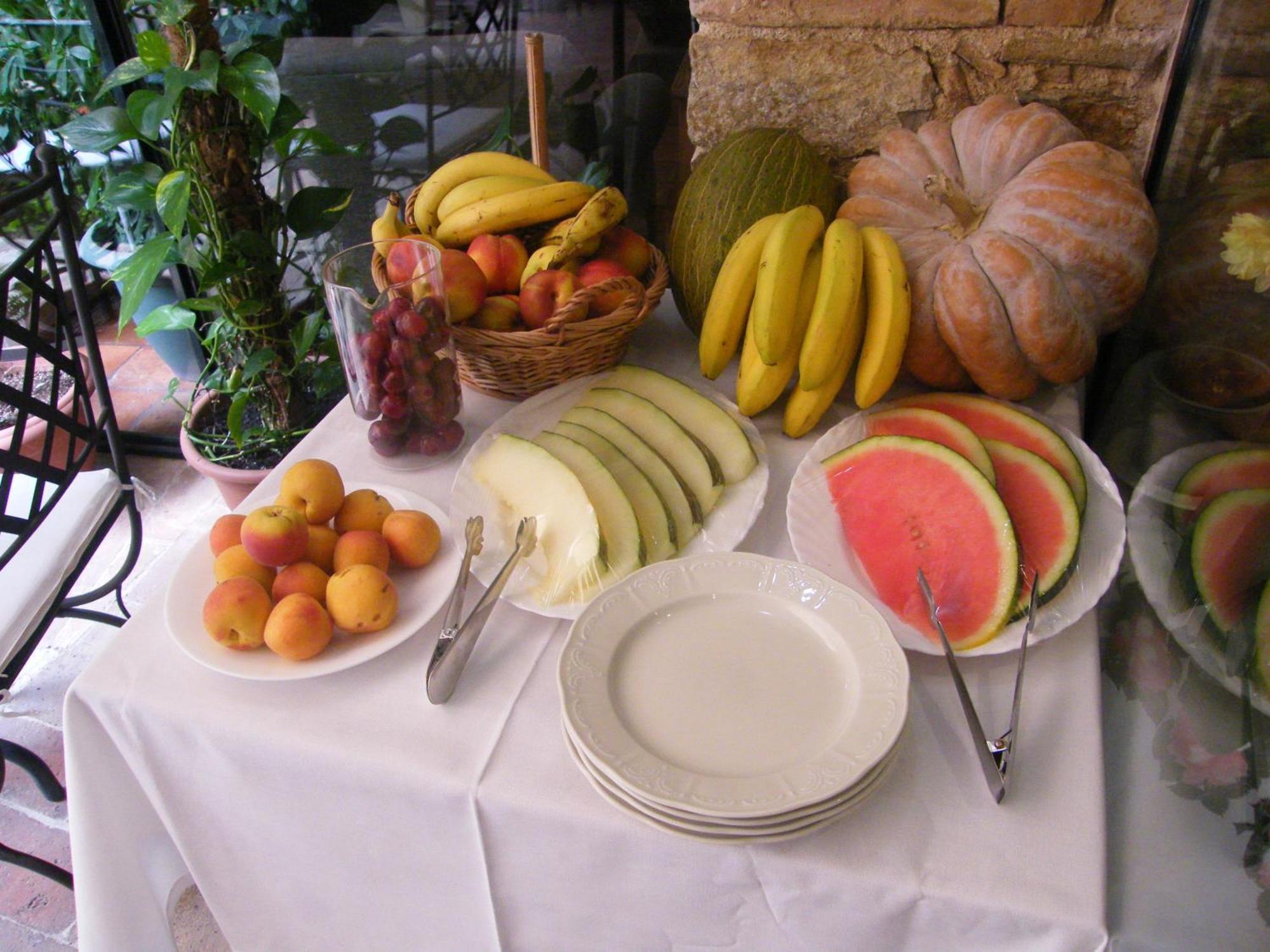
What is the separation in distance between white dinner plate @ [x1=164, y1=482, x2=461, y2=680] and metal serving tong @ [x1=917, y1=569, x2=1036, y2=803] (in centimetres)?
45

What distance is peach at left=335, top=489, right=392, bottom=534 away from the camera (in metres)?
0.83

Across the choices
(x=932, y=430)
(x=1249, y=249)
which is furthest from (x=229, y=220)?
(x=1249, y=249)

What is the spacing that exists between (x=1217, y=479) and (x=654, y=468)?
0.51m

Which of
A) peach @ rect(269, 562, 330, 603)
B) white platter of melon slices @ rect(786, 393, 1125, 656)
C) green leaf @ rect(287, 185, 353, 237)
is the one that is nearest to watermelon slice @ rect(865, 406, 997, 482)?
white platter of melon slices @ rect(786, 393, 1125, 656)

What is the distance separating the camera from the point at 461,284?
101cm

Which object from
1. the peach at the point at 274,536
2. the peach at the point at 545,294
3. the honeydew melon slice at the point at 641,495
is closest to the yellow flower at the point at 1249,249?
the honeydew melon slice at the point at 641,495

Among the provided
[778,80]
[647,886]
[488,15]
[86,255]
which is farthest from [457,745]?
[86,255]

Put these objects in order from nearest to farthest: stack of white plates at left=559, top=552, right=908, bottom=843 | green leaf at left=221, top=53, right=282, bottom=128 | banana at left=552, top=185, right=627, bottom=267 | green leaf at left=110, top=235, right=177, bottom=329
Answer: stack of white plates at left=559, top=552, right=908, bottom=843 < banana at left=552, top=185, right=627, bottom=267 < green leaf at left=221, top=53, right=282, bottom=128 < green leaf at left=110, top=235, right=177, bottom=329

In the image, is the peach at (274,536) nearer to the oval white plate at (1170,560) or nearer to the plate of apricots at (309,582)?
the plate of apricots at (309,582)

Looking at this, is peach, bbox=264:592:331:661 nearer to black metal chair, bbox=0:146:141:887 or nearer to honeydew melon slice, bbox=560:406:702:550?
honeydew melon slice, bbox=560:406:702:550

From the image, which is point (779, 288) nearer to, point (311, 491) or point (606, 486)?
point (606, 486)

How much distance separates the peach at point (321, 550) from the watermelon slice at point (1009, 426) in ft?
2.21

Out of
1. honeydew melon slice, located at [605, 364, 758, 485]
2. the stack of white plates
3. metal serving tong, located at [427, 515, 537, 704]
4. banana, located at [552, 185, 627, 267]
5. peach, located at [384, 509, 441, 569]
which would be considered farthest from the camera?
banana, located at [552, 185, 627, 267]

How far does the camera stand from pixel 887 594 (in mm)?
786
